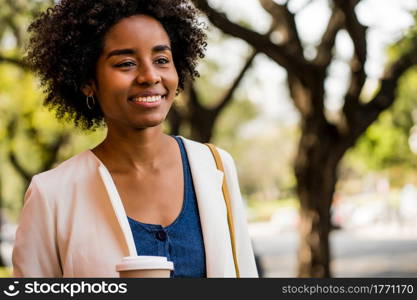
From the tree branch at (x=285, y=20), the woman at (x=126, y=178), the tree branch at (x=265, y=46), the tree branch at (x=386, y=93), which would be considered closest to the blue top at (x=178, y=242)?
the woman at (x=126, y=178)

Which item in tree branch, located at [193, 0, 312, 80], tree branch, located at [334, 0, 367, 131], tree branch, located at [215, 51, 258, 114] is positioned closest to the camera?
tree branch, located at [193, 0, 312, 80]

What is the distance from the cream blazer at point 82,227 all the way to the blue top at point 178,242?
3cm

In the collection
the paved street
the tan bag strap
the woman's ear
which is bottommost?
the tan bag strap

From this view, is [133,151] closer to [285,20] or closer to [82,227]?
[82,227]

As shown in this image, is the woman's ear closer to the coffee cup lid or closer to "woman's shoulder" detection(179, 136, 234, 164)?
"woman's shoulder" detection(179, 136, 234, 164)

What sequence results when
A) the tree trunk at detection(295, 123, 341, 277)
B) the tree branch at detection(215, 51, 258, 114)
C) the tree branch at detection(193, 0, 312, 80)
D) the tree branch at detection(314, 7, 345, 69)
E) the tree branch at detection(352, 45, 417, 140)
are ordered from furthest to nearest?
the tree branch at detection(215, 51, 258, 114), the tree trunk at detection(295, 123, 341, 277), the tree branch at detection(314, 7, 345, 69), the tree branch at detection(352, 45, 417, 140), the tree branch at detection(193, 0, 312, 80)

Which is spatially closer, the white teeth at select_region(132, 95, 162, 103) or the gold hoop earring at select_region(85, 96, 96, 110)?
the white teeth at select_region(132, 95, 162, 103)

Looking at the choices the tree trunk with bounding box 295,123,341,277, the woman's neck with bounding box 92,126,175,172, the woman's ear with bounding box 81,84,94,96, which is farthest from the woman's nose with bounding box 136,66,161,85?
the tree trunk with bounding box 295,123,341,277

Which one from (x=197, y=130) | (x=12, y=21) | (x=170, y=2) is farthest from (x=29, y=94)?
(x=170, y=2)

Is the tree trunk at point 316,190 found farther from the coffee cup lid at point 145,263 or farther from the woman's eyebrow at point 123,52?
the coffee cup lid at point 145,263

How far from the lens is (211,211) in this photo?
92.9 inches

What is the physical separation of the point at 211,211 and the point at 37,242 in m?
0.51

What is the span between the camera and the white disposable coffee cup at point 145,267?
6.13ft

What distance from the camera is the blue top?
227 cm
